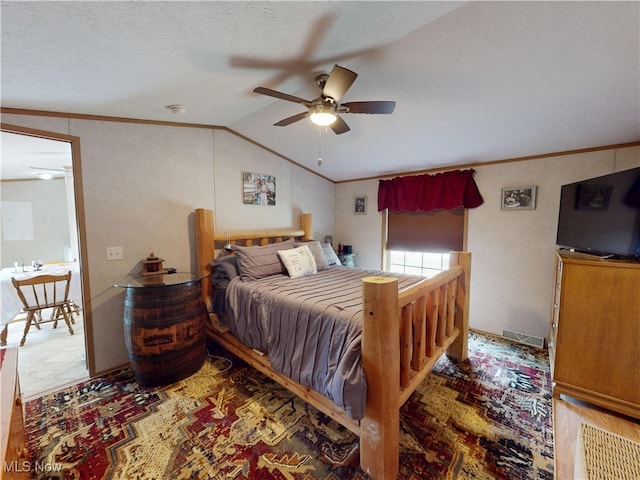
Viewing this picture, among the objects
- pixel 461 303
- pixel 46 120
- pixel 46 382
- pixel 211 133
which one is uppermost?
pixel 211 133

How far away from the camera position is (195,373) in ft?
7.46

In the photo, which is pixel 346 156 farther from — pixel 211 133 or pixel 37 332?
pixel 37 332

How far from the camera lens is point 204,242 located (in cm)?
266

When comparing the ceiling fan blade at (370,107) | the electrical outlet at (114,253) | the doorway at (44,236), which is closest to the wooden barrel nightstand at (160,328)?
the electrical outlet at (114,253)

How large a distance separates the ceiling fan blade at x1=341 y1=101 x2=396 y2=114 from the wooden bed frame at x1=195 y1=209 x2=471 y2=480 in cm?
111

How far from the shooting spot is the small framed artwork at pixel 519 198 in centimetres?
275

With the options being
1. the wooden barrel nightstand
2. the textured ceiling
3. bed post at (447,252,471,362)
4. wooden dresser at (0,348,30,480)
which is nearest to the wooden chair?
the wooden barrel nightstand

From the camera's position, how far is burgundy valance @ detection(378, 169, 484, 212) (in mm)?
3084

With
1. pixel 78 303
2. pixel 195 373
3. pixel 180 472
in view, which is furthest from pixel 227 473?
pixel 78 303

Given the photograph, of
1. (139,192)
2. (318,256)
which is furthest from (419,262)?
(139,192)

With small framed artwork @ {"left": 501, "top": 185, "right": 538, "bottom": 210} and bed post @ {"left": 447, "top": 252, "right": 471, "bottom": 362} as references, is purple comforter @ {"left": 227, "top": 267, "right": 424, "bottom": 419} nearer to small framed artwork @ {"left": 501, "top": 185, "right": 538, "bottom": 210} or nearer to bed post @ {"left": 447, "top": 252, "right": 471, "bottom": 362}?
bed post @ {"left": 447, "top": 252, "right": 471, "bottom": 362}

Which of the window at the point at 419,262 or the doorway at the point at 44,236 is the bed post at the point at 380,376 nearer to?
the doorway at the point at 44,236

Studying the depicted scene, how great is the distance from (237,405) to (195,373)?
0.62 m

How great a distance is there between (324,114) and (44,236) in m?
5.90
